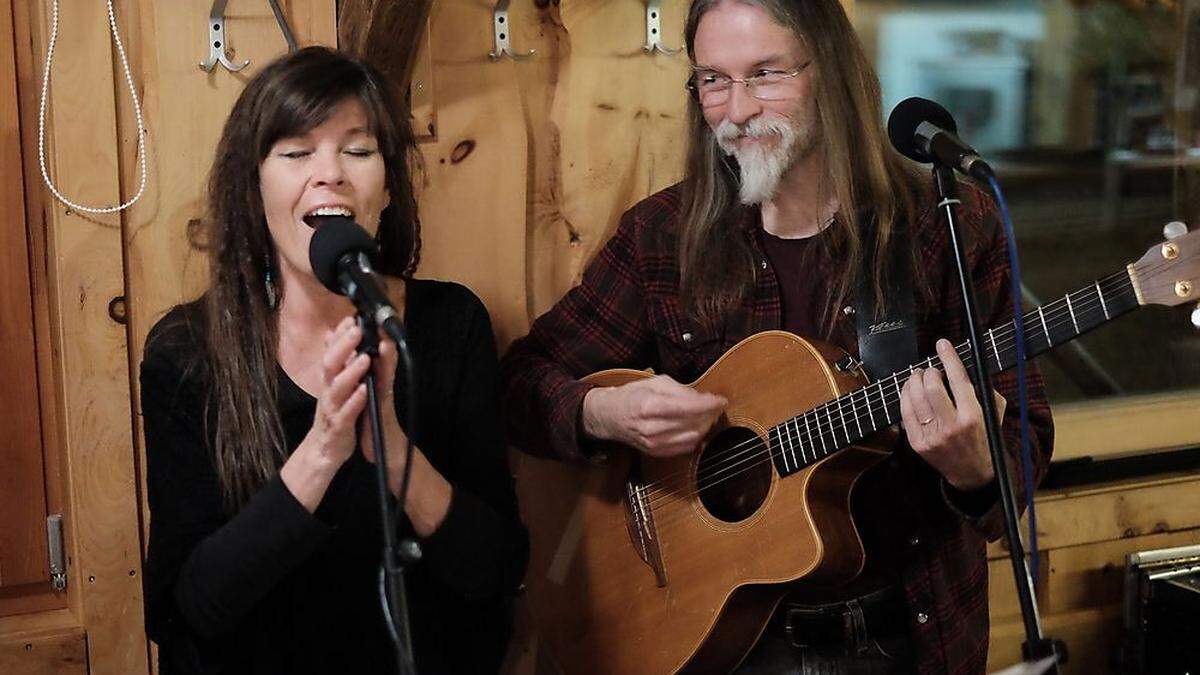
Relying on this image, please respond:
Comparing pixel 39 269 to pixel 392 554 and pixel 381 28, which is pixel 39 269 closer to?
pixel 381 28

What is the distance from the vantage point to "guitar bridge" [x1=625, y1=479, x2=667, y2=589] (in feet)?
7.47

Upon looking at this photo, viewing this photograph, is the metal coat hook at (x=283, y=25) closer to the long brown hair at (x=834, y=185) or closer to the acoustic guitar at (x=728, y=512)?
the long brown hair at (x=834, y=185)

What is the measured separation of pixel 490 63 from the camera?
97.6 inches

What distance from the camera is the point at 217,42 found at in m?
2.29

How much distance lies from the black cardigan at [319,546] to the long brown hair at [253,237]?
1.2 inches

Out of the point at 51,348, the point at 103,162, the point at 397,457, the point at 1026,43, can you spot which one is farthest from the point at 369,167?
the point at 1026,43

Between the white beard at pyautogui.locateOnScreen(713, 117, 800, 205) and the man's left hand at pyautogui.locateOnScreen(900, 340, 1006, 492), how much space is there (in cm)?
44

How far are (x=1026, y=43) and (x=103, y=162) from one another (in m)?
10.5

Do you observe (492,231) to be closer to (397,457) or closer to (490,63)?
(490,63)

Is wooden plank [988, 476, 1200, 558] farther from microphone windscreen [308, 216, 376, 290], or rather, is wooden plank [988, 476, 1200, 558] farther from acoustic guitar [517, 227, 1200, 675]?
microphone windscreen [308, 216, 376, 290]

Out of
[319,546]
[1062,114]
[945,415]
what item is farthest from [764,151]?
[1062,114]

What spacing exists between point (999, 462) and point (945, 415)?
259 millimetres

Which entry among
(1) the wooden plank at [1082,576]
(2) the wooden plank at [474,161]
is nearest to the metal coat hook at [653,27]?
(2) the wooden plank at [474,161]

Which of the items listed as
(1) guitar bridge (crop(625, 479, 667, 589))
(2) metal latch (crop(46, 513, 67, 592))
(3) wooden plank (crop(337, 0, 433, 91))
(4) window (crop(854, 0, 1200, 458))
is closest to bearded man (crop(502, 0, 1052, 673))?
(1) guitar bridge (crop(625, 479, 667, 589))
